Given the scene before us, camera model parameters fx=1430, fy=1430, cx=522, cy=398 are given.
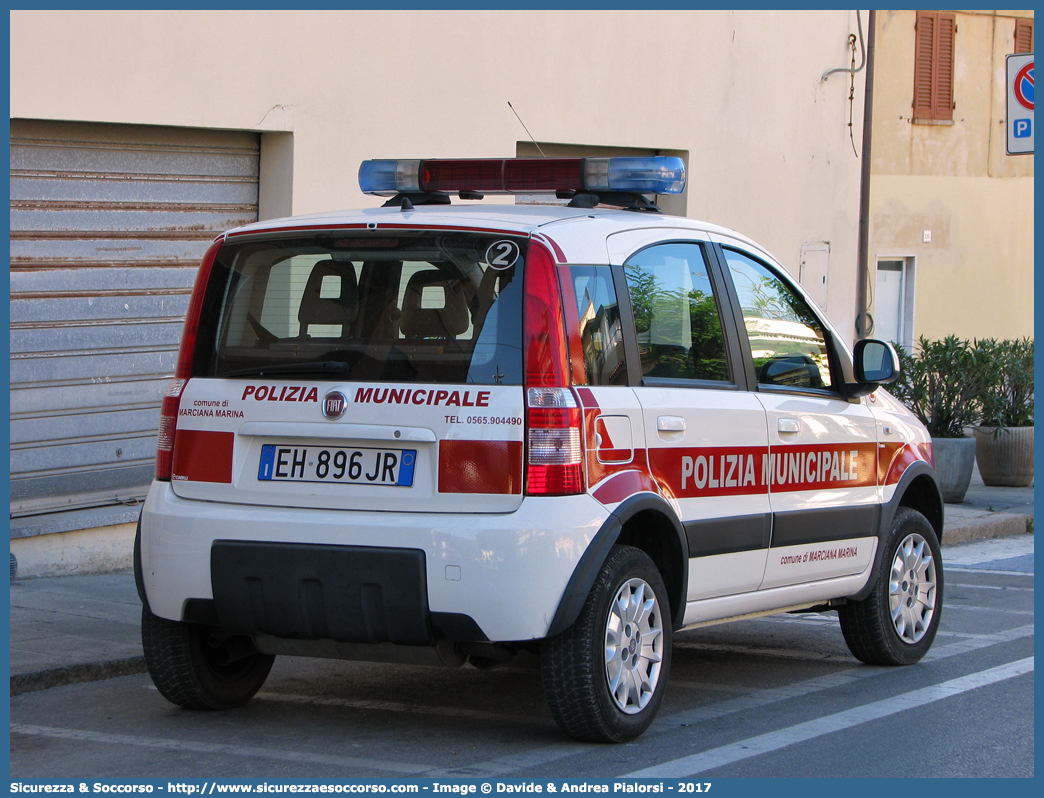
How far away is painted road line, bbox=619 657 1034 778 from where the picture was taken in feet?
15.9

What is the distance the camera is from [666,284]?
18.2 ft

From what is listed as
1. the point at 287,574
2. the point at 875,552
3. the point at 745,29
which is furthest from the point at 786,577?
the point at 745,29

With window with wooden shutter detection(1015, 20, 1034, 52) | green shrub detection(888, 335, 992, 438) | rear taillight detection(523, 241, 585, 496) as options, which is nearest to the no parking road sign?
green shrub detection(888, 335, 992, 438)

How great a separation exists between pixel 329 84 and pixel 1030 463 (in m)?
8.46

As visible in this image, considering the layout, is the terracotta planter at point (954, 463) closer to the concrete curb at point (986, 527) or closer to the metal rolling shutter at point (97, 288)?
the concrete curb at point (986, 527)

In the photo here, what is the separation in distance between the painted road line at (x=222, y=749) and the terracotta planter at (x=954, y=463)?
8.98 meters

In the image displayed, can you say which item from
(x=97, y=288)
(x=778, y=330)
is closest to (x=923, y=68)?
(x=97, y=288)

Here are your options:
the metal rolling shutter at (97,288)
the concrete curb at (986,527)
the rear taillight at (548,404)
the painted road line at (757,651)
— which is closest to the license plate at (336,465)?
the rear taillight at (548,404)

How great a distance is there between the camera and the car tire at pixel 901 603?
662 centimetres

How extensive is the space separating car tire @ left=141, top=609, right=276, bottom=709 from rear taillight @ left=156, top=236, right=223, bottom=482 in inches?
23.6

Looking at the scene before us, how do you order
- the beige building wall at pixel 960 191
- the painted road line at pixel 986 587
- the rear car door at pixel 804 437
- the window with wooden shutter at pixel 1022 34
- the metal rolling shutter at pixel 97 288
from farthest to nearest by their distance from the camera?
1. the window with wooden shutter at pixel 1022 34
2. the beige building wall at pixel 960 191
3. the painted road line at pixel 986 587
4. the metal rolling shutter at pixel 97 288
5. the rear car door at pixel 804 437

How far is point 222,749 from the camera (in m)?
5.02

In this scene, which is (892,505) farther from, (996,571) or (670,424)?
(996,571)

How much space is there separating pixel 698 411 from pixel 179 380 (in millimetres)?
1944
